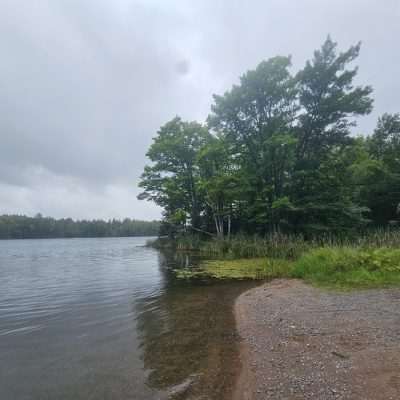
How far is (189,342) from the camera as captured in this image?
4324 mm

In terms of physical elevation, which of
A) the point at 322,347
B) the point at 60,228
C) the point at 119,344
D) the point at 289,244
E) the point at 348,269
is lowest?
the point at 119,344

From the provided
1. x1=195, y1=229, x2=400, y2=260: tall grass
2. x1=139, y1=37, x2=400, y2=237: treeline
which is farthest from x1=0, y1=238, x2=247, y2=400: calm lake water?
x1=139, y1=37, x2=400, y2=237: treeline

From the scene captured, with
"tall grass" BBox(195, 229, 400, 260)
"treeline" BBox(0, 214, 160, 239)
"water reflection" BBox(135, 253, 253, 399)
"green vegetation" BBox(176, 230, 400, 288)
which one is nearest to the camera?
"water reflection" BBox(135, 253, 253, 399)

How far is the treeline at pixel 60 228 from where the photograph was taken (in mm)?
84562

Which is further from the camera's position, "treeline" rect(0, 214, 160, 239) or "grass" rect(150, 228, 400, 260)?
"treeline" rect(0, 214, 160, 239)

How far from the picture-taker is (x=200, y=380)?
314 centimetres

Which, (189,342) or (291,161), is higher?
(291,161)

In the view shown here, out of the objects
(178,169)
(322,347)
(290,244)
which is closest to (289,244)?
(290,244)

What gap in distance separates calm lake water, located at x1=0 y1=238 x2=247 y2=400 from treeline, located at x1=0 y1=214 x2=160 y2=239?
85.3 meters

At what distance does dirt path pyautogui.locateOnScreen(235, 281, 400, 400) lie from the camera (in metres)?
2.65

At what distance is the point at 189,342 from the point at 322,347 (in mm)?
2272

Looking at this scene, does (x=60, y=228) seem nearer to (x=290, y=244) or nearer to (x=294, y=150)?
(x=294, y=150)

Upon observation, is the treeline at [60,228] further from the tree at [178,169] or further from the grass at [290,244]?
the grass at [290,244]

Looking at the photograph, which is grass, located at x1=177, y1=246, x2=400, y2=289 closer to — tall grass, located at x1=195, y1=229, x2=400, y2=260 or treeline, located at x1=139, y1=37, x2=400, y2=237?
tall grass, located at x1=195, y1=229, x2=400, y2=260
